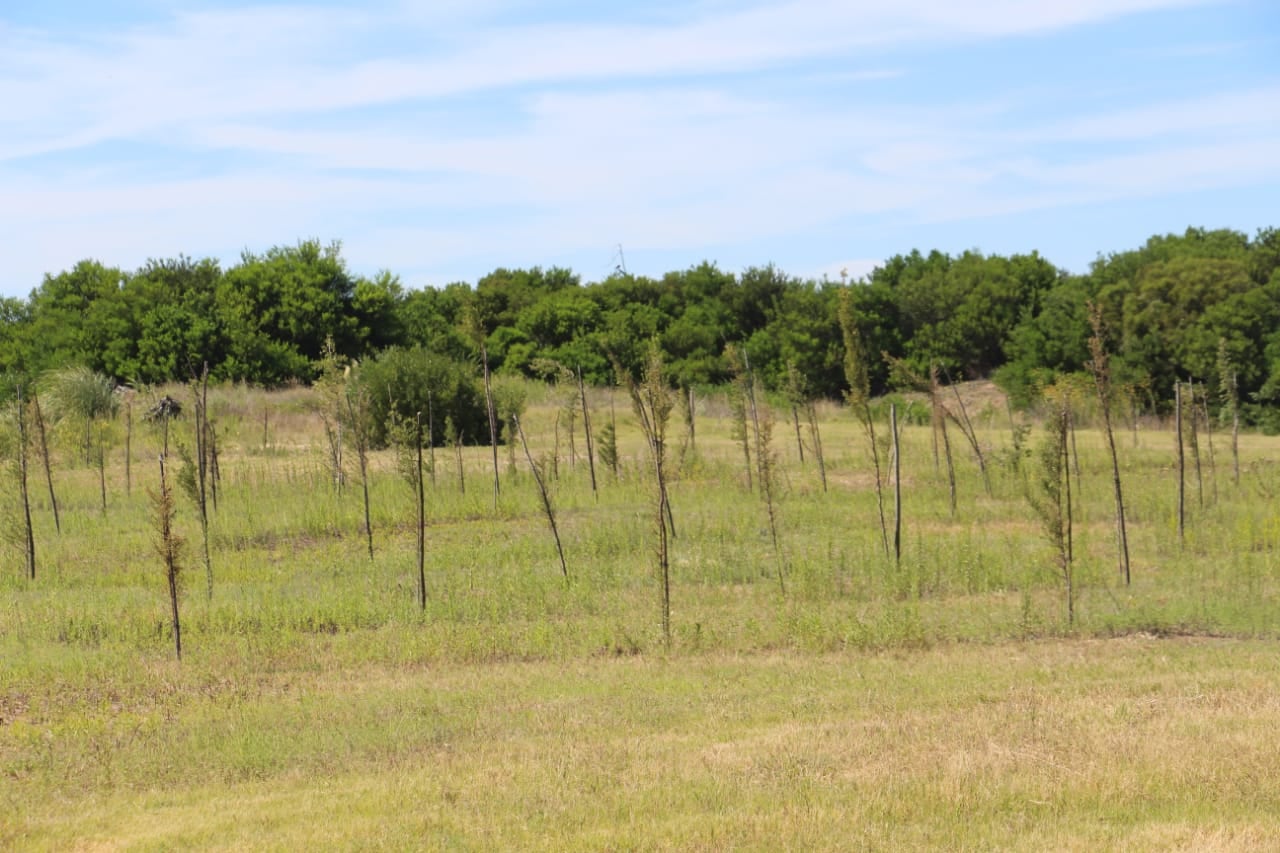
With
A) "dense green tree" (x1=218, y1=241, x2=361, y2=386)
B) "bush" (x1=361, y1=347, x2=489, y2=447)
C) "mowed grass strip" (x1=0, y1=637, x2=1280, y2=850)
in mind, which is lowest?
"mowed grass strip" (x1=0, y1=637, x2=1280, y2=850)

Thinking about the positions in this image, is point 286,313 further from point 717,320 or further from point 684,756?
point 684,756

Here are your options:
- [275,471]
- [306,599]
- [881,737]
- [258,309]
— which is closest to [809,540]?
[306,599]

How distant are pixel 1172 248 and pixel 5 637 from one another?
46.1m

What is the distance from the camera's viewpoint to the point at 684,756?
9.58m

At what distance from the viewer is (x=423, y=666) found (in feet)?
45.9

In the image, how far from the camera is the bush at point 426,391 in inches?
1309

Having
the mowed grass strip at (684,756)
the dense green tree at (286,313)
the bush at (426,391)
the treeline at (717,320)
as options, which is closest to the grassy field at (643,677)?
the mowed grass strip at (684,756)

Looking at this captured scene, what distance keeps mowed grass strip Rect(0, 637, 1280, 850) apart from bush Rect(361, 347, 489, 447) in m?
19.7

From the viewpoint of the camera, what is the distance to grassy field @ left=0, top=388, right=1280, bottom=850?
8242 mm

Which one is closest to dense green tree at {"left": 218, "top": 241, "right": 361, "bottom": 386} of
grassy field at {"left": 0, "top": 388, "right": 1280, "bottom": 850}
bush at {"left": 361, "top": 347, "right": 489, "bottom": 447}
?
bush at {"left": 361, "top": 347, "right": 489, "bottom": 447}

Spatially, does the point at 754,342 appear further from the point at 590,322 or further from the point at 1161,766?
the point at 1161,766

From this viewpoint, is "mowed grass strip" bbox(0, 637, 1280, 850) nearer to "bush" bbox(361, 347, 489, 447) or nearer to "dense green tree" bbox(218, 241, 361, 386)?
"bush" bbox(361, 347, 489, 447)

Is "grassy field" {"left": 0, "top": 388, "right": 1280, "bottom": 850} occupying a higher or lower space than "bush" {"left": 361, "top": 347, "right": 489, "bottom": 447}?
lower

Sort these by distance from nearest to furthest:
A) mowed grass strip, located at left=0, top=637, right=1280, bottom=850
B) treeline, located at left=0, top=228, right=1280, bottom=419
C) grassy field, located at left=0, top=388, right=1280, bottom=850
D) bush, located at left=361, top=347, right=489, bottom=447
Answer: mowed grass strip, located at left=0, top=637, right=1280, bottom=850 → grassy field, located at left=0, top=388, right=1280, bottom=850 → bush, located at left=361, top=347, right=489, bottom=447 → treeline, located at left=0, top=228, right=1280, bottom=419
